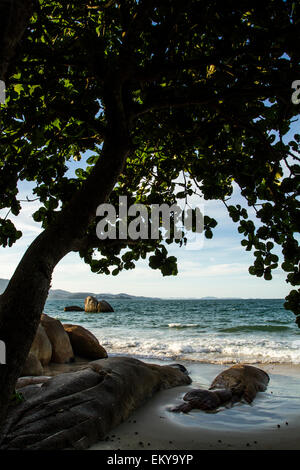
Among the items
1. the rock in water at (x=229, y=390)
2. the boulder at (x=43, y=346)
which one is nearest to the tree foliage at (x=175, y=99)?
the rock in water at (x=229, y=390)

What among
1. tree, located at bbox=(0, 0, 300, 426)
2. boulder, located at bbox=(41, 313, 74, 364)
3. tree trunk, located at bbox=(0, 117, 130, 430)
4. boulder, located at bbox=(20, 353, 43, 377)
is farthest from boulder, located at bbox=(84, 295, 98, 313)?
tree trunk, located at bbox=(0, 117, 130, 430)

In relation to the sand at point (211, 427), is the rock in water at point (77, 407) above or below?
above

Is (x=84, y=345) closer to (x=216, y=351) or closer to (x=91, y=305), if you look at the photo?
(x=216, y=351)

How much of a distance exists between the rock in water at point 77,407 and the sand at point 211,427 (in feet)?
0.58

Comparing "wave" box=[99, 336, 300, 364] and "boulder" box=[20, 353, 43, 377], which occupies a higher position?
"boulder" box=[20, 353, 43, 377]

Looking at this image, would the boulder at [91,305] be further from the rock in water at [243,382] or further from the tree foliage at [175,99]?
the tree foliage at [175,99]

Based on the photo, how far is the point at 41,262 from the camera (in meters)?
1.74

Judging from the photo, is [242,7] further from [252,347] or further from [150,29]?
[252,347]

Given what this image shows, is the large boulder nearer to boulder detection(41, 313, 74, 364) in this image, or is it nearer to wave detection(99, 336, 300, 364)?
wave detection(99, 336, 300, 364)

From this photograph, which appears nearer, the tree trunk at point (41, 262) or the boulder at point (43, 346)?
the tree trunk at point (41, 262)

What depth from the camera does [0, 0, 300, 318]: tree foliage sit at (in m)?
2.08

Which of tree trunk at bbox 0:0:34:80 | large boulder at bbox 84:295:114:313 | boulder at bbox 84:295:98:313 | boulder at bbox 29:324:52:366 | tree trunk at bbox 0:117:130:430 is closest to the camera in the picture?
tree trunk at bbox 0:0:34:80

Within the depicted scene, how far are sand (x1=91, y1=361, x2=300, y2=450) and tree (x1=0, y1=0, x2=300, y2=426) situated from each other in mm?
2194

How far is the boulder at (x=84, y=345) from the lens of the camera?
412 inches
